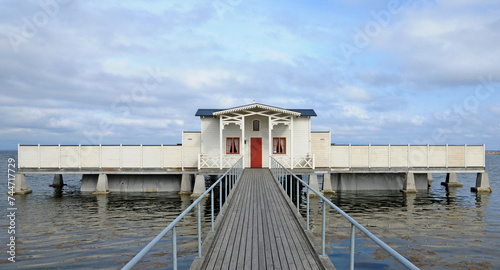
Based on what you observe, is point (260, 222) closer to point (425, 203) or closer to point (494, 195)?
point (425, 203)

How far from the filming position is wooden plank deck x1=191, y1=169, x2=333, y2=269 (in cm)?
632

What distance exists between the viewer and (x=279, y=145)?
26.9 m

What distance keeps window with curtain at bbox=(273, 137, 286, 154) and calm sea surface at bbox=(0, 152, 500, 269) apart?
18.5 ft

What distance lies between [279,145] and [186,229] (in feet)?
44.0

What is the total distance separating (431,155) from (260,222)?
23.2 meters

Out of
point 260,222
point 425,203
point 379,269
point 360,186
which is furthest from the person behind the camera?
point 360,186

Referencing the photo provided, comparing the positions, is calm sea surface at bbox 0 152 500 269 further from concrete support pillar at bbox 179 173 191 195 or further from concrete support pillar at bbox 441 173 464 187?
concrete support pillar at bbox 441 173 464 187

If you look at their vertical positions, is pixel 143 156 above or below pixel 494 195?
above

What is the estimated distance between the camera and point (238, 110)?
80.8 ft

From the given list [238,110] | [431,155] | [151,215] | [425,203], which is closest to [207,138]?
[238,110]

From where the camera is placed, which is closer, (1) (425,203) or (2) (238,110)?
(1) (425,203)

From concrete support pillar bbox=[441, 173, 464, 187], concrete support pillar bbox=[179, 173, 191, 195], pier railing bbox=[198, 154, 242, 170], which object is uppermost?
pier railing bbox=[198, 154, 242, 170]

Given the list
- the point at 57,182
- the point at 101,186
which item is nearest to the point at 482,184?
the point at 101,186

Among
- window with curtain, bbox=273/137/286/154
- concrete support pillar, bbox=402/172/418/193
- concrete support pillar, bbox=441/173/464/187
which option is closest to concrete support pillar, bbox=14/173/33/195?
window with curtain, bbox=273/137/286/154
